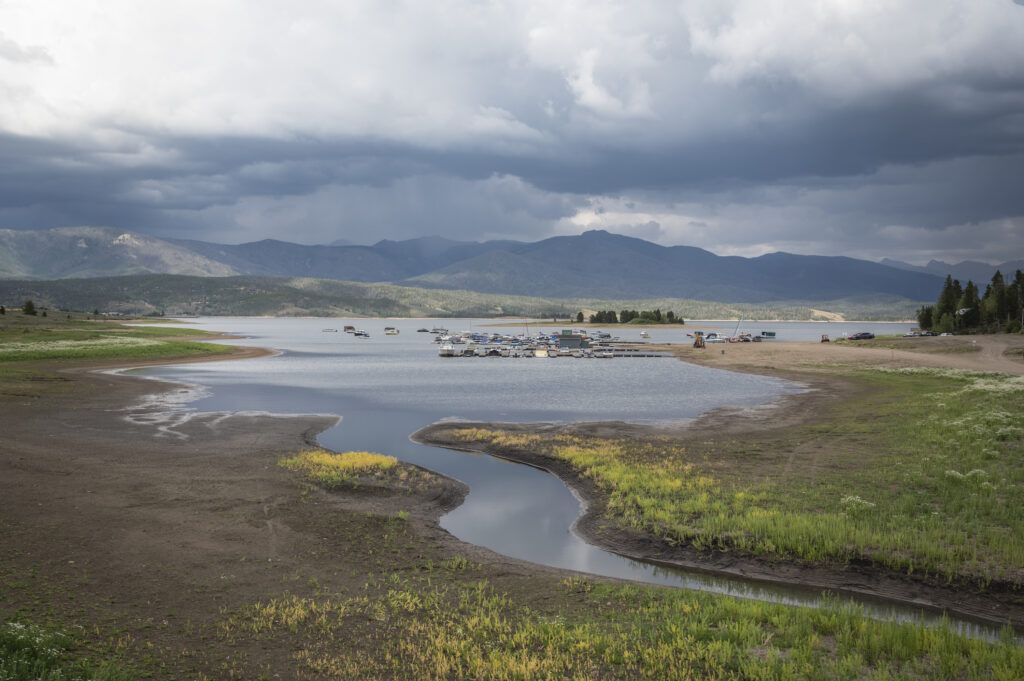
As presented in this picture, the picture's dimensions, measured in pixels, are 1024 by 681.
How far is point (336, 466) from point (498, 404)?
29.2 m

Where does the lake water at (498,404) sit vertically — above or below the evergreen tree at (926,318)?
below

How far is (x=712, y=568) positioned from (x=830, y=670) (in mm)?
6441

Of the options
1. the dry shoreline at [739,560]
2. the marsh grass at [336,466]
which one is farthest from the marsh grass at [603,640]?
the marsh grass at [336,466]

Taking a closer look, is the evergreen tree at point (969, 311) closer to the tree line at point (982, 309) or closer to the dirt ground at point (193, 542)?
the tree line at point (982, 309)

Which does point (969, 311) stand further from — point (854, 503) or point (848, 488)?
point (854, 503)

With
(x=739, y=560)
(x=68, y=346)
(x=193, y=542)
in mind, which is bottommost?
(x=739, y=560)

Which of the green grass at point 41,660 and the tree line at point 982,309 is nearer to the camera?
the green grass at point 41,660

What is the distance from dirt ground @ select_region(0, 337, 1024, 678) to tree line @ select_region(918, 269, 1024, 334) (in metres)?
127

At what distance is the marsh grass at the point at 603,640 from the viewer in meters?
11.3

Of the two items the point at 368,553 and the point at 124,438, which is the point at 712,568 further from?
the point at 124,438

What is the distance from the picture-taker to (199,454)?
29.9m

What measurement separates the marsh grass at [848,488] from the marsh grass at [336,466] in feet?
27.8

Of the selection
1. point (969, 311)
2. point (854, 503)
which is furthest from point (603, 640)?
point (969, 311)

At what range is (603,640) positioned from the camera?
12.3 meters
